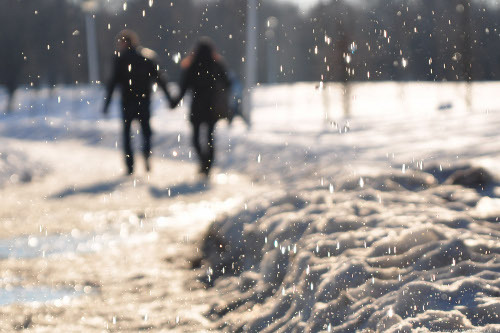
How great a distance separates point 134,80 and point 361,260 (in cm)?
644

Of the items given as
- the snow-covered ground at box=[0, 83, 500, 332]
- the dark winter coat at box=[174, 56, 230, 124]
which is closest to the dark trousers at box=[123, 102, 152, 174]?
the snow-covered ground at box=[0, 83, 500, 332]

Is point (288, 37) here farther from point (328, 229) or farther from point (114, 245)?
point (328, 229)

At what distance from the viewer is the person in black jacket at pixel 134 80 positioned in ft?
30.4

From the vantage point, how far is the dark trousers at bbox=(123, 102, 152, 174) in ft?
31.1

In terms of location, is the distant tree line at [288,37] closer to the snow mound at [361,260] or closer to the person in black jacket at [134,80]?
the person in black jacket at [134,80]

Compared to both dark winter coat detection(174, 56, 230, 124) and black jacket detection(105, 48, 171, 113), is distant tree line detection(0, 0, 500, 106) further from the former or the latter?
dark winter coat detection(174, 56, 230, 124)

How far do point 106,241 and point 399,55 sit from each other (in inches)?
1027

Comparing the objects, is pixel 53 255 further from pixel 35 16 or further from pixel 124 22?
pixel 124 22

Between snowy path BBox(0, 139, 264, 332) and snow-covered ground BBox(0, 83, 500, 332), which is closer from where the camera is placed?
snow-covered ground BBox(0, 83, 500, 332)

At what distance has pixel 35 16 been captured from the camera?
5250 cm

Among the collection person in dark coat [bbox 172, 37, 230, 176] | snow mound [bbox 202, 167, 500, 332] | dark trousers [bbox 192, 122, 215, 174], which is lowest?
snow mound [bbox 202, 167, 500, 332]

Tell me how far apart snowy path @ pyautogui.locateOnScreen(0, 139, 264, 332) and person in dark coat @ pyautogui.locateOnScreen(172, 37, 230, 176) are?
2.27 feet

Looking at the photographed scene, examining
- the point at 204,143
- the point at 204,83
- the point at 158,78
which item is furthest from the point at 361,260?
the point at 158,78

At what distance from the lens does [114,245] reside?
5242 millimetres
